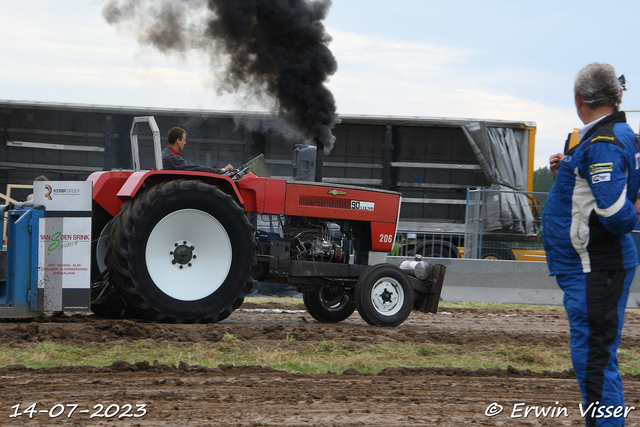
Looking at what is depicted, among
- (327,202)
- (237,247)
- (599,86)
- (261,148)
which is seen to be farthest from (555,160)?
(261,148)

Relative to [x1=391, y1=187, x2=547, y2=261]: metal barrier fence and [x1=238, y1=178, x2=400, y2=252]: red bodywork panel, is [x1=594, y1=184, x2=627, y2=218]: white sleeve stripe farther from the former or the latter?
[x1=391, y1=187, x2=547, y2=261]: metal barrier fence

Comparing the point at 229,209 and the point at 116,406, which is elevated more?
A: the point at 229,209

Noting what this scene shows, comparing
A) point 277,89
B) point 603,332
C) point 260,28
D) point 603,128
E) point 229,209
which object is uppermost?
point 260,28

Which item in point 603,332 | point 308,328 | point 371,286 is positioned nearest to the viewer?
point 603,332

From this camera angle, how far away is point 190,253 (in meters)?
5.95

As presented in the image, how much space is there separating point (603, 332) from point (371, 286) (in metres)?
3.87

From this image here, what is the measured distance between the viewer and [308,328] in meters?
5.96

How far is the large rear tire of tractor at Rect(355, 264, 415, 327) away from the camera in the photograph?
6465 mm

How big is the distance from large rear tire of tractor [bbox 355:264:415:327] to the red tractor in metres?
0.01

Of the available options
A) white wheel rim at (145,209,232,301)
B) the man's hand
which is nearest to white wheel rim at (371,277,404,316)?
white wheel rim at (145,209,232,301)

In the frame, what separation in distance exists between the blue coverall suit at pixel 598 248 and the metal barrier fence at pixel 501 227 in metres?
8.21

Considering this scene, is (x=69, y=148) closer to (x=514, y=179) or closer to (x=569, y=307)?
(x=514, y=179)

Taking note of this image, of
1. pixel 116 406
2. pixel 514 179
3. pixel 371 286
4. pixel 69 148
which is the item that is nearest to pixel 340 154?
pixel 514 179

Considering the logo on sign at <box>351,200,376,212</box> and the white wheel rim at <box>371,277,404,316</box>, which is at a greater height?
the logo on sign at <box>351,200,376,212</box>
